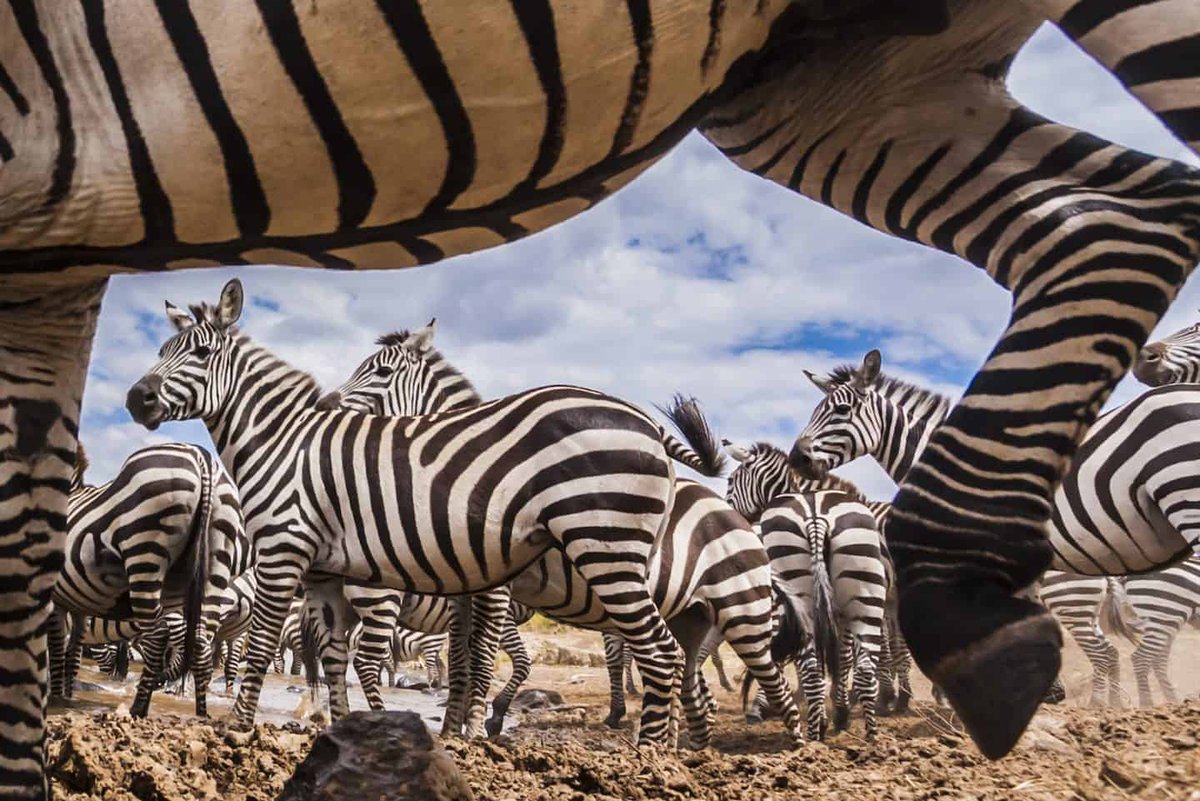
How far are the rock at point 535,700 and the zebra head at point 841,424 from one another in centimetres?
575

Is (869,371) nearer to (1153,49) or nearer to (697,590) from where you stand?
(697,590)

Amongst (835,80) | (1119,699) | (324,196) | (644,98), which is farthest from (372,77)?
(1119,699)

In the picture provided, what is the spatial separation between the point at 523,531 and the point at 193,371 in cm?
397

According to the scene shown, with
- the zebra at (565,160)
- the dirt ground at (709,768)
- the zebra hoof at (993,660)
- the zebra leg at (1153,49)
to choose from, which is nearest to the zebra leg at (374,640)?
the dirt ground at (709,768)

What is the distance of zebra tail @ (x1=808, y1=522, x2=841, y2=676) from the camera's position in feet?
29.2

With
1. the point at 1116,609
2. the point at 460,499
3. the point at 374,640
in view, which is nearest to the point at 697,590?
the point at 460,499

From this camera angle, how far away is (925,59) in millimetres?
1958

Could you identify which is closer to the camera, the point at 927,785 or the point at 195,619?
the point at 927,785

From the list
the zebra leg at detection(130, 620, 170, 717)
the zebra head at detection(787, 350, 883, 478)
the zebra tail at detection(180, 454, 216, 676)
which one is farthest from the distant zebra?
the zebra head at detection(787, 350, 883, 478)

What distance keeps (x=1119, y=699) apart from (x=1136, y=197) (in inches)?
451

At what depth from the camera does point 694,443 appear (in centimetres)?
1023

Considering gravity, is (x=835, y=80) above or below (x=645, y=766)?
above

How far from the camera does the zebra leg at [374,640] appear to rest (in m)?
7.89

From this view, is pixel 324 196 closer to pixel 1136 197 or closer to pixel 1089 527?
pixel 1136 197
